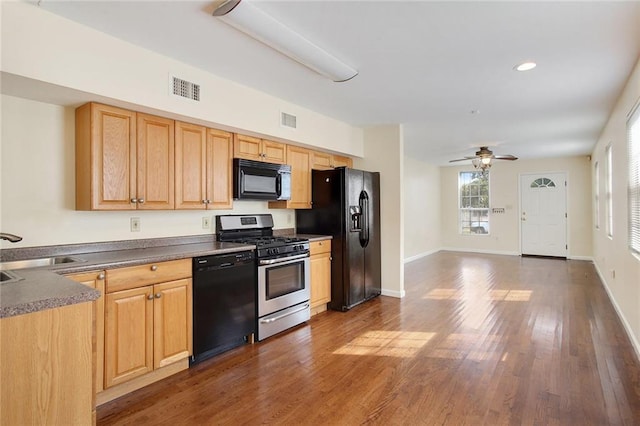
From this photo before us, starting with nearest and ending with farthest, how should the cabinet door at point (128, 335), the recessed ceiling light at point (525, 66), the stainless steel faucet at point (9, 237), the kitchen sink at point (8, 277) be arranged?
the kitchen sink at point (8, 277) → the stainless steel faucet at point (9, 237) → the cabinet door at point (128, 335) → the recessed ceiling light at point (525, 66)

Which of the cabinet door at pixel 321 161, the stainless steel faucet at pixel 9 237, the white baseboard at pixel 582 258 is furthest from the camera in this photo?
the white baseboard at pixel 582 258

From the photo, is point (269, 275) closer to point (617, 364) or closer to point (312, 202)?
point (312, 202)

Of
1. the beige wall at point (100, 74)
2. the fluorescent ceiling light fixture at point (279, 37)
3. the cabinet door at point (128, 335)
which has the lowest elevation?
the cabinet door at point (128, 335)

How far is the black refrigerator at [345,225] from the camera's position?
430cm

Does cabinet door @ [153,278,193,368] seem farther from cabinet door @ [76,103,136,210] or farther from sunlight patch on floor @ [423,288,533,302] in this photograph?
sunlight patch on floor @ [423,288,533,302]

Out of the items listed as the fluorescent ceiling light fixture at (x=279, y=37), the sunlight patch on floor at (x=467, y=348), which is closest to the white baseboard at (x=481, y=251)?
the sunlight patch on floor at (x=467, y=348)

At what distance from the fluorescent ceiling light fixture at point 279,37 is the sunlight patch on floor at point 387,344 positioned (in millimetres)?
2437

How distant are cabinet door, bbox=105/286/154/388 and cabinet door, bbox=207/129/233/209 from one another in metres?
1.10

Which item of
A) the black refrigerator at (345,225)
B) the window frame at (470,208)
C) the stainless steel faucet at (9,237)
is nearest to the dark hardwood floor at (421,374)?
the black refrigerator at (345,225)

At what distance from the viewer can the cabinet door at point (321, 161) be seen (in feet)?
14.9

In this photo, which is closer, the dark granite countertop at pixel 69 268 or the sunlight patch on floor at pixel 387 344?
the dark granite countertop at pixel 69 268

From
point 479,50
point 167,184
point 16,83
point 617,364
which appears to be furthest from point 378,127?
point 16,83

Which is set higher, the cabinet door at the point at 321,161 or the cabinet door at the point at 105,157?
the cabinet door at the point at 321,161

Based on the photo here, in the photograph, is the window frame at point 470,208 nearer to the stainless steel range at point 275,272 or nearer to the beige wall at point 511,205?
the beige wall at point 511,205
